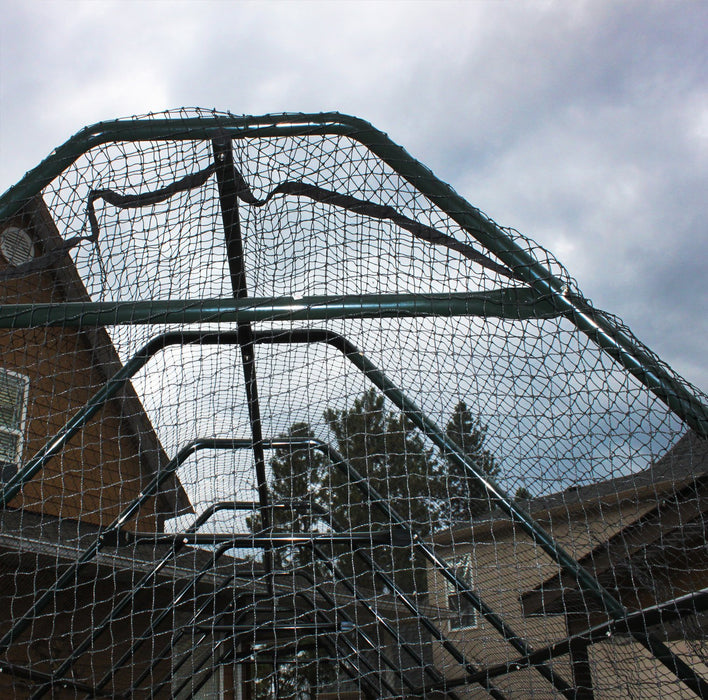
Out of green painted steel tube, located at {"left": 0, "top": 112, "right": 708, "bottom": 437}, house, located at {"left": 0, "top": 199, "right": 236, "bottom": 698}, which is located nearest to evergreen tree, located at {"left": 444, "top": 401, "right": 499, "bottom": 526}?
green painted steel tube, located at {"left": 0, "top": 112, "right": 708, "bottom": 437}

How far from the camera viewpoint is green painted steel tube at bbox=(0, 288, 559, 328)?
2.44 metres

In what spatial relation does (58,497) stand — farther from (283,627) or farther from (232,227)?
(232,227)

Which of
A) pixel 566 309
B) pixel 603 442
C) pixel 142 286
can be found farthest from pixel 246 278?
pixel 603 442

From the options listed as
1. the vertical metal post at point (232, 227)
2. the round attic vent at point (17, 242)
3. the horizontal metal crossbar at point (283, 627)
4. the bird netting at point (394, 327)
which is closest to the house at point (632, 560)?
the bird netting at point (394, 327)

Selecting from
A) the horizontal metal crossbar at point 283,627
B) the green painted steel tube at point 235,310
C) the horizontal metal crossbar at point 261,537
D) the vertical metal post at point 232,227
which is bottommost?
the horizontal metal crossbar at point 283,627

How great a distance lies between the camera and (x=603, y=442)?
231 cm

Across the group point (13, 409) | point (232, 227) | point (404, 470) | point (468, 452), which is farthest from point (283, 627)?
point (232, 227)

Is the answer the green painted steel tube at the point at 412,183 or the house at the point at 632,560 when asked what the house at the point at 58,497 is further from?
the house at the point at 632,560

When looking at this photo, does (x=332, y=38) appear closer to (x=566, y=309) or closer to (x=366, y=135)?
(x=366, y=135)

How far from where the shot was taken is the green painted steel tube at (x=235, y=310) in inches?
96.1

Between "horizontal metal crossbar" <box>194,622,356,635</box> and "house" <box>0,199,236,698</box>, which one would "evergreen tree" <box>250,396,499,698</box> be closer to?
"horizontal metal crossbar" <box>194,622,356,635</box>

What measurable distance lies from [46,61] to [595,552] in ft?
12.0

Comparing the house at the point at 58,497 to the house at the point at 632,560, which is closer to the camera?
the house at the point at 632,560

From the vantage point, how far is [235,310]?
2.47 m
